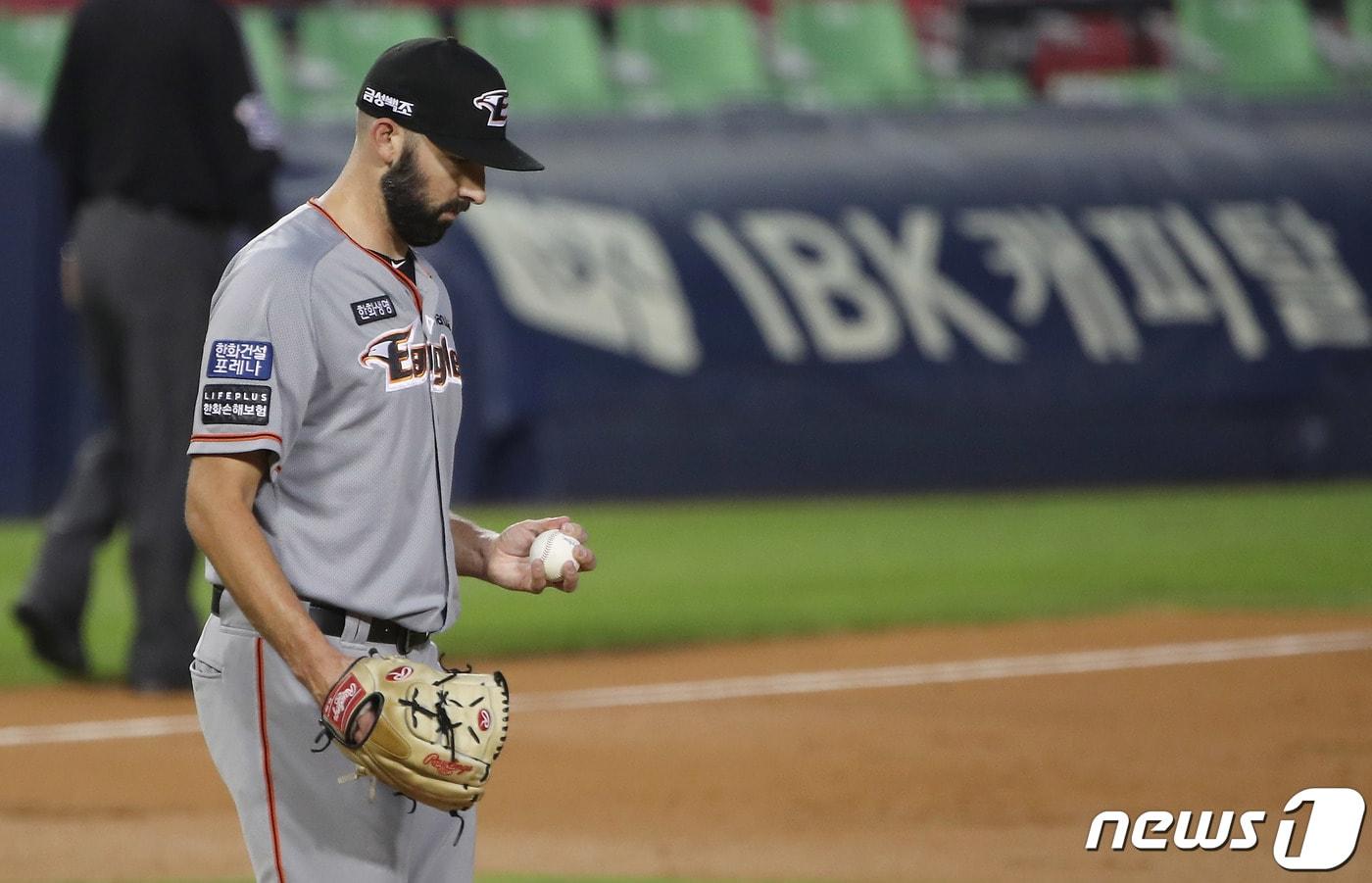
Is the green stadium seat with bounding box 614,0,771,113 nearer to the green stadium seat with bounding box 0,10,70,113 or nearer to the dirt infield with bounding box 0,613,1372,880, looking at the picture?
the green stadium seat with bounding box 0,10,70,113

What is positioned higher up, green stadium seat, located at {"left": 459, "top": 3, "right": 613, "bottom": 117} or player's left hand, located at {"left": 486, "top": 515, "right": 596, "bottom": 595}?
player's left hand, located at {"left": 486, "top": 515, "right": 596, "bottom": 595}

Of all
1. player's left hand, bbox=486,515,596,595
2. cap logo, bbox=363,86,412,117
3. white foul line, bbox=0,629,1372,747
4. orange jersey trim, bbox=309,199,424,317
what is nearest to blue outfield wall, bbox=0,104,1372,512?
white foul line, bbox=0,629,1372,747

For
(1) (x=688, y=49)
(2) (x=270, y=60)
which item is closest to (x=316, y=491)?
(2) (x=270, y=60)

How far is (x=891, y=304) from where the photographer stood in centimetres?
1312

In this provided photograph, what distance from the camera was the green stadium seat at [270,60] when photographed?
46.8 ft

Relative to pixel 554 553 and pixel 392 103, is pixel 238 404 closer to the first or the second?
pixel 392 103

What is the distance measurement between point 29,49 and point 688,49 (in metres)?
4.80

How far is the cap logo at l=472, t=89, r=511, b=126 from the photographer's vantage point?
10.6 ft

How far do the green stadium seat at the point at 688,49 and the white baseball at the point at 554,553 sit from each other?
12662 millimetres

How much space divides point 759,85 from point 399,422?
13274mm

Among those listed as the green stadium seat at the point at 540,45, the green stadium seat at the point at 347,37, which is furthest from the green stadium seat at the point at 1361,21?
the green stadium seat at the point at 347,37

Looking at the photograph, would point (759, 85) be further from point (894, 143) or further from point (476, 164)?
point (476, 164)

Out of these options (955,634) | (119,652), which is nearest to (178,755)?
(119,652)

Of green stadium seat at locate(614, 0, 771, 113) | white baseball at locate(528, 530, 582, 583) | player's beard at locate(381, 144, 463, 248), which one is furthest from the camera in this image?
green stadium seat at locate(614, 0, 771, 113)
